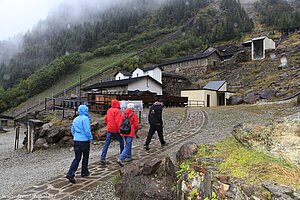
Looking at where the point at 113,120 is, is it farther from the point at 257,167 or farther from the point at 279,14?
the point at 279,14

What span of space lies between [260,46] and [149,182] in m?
43.4

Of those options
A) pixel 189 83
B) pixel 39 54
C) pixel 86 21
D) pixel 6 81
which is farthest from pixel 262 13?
pixel 6 81

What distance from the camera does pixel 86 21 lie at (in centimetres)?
11762

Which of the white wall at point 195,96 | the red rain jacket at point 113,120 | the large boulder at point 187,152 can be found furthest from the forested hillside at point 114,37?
the large boulder at point 187,152

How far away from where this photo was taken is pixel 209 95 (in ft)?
90.9

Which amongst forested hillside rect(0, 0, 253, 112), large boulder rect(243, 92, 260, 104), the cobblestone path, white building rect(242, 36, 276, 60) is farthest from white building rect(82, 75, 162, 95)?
forested hillside rect(0, 0, 253, 112)

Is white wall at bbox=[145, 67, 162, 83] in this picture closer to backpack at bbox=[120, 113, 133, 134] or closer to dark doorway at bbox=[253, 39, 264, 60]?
dark doorway at bbox=[253, 39, 264, 60]

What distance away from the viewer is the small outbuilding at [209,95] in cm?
2686

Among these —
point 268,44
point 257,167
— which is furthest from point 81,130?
point 268,44

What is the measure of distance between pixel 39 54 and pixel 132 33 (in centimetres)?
3810

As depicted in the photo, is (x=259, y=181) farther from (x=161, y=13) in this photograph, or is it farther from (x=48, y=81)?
(x=161, y=13)

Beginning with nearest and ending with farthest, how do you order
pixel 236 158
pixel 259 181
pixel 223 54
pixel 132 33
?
1. pixel 259 181
2. pixel 236 158
3. pixel 223 54
4. pixel 132 33

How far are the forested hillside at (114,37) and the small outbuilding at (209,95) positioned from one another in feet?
95.4

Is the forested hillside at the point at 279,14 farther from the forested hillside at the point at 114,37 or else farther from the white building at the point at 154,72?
the white building at the point at 154,72
